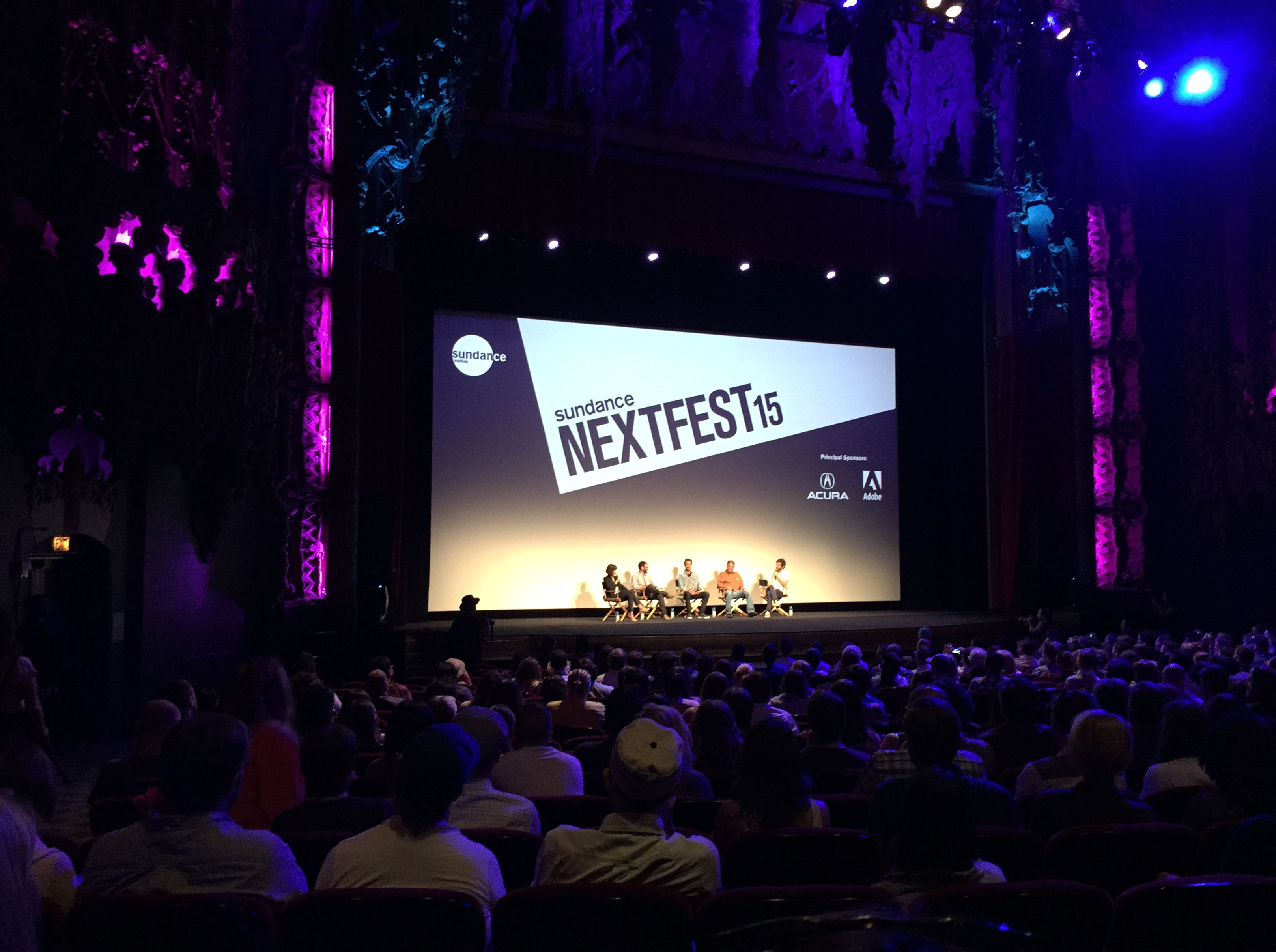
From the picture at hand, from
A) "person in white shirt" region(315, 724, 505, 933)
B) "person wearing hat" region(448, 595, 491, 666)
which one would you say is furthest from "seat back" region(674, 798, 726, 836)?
"person wearing hat" region(448, 595, 491, 666)

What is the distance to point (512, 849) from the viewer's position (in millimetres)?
2424

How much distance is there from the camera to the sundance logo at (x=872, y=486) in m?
14.3

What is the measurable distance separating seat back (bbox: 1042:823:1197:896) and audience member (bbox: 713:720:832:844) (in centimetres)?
59

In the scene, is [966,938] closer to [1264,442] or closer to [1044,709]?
[1044,709]

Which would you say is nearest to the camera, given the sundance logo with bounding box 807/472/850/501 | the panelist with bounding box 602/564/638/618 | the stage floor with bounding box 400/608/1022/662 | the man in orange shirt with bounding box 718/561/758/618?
the stage floor with bounding box 400/608/1022/662

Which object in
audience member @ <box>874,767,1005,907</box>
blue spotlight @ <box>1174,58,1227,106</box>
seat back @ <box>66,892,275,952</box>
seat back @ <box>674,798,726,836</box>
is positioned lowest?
seat back @ <box>674,798,726,836</box>

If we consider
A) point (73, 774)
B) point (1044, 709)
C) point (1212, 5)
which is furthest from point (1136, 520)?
point (73, 774)

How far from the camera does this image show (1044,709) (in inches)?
210

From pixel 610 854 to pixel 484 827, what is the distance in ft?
2.02

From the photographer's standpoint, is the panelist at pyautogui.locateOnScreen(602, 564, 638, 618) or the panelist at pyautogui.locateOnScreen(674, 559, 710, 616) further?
the panelist at pyautogui.locateOnScreen(674, 559, 710, 616)

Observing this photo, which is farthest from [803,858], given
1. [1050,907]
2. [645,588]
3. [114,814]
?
[645,588]

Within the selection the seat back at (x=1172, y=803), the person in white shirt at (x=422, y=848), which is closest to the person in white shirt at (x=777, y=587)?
the seat back at (x=1172, y=803)

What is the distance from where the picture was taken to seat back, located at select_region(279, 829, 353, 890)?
239 centimetres

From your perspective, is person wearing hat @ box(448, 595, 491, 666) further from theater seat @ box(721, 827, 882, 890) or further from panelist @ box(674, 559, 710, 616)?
theater seat @ box(721, 827, 882, 890)
